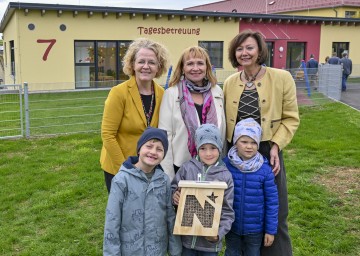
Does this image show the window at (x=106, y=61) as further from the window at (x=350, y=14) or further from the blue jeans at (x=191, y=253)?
→ the window at (x=350, y=14)

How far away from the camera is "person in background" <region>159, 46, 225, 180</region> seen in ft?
10.1

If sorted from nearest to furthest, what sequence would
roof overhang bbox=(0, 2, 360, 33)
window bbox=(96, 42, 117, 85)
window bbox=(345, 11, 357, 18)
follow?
roof overhang bbox=(0, 2, 360, 33) → window bbox=(96, 42, 117, 85) → window bbox=(345, 11, 357, 18)

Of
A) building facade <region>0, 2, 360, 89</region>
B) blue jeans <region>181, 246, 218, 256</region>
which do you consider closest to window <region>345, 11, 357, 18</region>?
building facade <region>0, 2, 360, 89</region>

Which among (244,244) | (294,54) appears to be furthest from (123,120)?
(294,54)

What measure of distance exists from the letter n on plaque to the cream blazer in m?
0.39

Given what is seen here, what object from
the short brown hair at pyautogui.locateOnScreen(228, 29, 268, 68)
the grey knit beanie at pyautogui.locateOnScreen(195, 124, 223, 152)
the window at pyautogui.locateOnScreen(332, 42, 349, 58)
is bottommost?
the grey knit beanie at pyautogui.locateOnScreen(195, 124, 223, 152)

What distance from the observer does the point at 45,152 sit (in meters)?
8.13

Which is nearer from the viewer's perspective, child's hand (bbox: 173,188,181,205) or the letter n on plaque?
the letter n on plaque

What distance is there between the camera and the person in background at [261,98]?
3.22 meters

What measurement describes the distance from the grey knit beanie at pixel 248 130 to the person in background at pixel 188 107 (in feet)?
0.45

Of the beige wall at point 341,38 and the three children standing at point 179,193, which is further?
the beige wall at point 341,38

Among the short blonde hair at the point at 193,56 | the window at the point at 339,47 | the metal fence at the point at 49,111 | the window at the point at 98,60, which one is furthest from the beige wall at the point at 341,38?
the short blonde hair at the point at 193,56

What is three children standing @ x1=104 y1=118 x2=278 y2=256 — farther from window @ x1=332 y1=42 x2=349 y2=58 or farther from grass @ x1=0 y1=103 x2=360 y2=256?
window @ x1=332 y1=42 x2=349 y2=58

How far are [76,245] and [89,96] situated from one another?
711 centimetres
